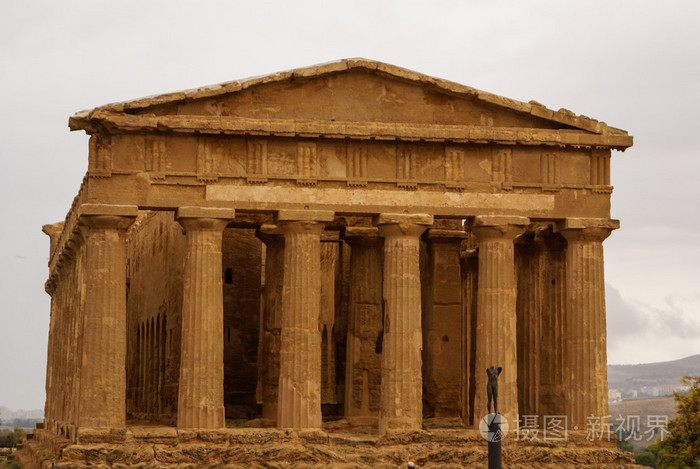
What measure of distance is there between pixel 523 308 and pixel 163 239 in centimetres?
1425

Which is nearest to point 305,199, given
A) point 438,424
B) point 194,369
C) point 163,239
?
point 194,369

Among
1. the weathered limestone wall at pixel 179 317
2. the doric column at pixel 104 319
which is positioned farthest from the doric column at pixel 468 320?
the doric column at pixel 104 319

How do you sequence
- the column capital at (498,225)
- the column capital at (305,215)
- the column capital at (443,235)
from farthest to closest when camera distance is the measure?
the column capital at (443,235), the column capital at (498,225), the column capital at (305,215)

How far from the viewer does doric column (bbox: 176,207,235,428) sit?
36.1 metres

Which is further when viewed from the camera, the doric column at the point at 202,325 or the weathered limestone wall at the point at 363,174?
the weathered limestone wall at the point at 363,174

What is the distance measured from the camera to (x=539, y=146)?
1511 inches

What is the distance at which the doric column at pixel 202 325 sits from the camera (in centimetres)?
3606

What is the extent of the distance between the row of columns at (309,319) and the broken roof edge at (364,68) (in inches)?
100

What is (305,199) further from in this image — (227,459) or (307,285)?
(227,459)

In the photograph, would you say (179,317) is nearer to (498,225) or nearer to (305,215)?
(305,215)

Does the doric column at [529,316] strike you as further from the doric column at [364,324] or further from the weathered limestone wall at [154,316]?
the weathered limestone wall at [154,316]

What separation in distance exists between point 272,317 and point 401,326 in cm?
548

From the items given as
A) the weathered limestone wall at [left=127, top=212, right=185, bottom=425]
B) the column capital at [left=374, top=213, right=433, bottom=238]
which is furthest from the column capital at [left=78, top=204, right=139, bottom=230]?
the weathered limestone wall at [left=127, top=212, right=185, bottom=425]

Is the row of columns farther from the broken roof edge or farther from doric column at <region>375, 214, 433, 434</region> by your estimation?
the broken roof edge
